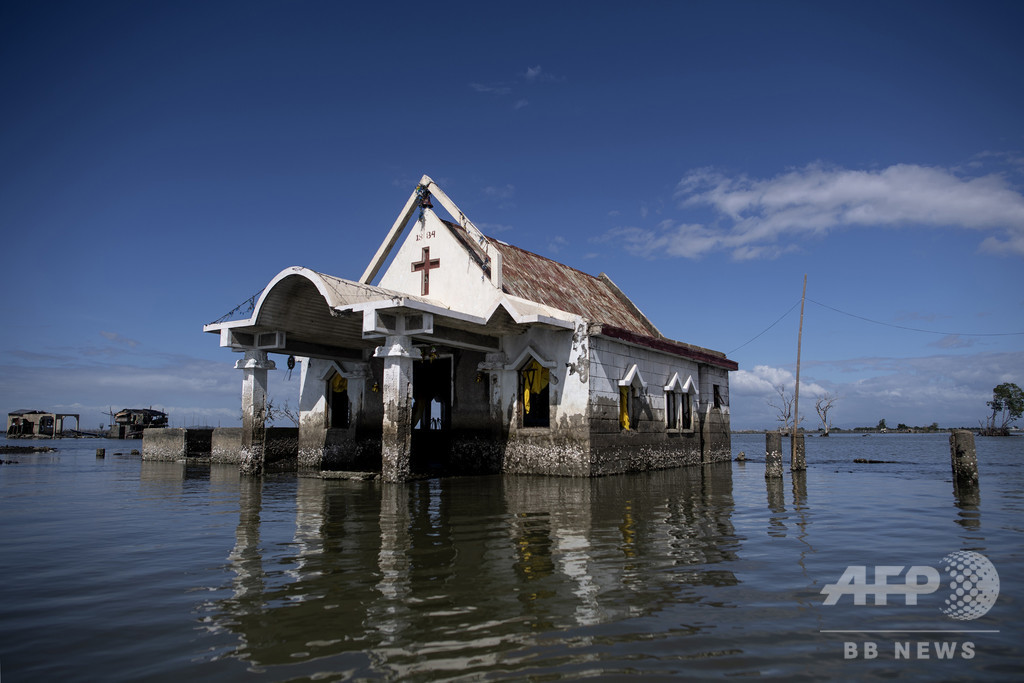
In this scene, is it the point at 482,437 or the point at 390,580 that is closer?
the point at 390,580

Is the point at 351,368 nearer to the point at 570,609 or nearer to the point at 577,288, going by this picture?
the point at 577,288

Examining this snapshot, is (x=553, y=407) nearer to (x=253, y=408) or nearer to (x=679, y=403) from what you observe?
(x=679, y=403)

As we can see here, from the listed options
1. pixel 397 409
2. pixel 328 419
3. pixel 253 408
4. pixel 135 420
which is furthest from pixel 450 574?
pixel 135 420

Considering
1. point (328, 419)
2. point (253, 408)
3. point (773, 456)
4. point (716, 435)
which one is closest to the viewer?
point (773, 456)

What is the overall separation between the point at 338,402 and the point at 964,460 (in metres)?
19.1

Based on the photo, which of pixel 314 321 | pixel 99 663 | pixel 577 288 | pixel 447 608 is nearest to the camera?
pixel 99 663

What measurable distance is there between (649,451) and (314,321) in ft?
38.5

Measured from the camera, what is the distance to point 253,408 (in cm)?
2067

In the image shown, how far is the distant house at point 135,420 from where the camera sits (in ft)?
240

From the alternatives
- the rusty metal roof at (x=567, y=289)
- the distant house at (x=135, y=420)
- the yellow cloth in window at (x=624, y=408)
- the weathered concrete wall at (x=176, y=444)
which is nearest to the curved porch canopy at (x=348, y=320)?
the rusty metal roof at (x=567, y=289)

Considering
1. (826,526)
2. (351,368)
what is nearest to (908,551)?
(826,526)

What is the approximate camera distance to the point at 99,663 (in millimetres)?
4270

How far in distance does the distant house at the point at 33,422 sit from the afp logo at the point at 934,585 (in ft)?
274

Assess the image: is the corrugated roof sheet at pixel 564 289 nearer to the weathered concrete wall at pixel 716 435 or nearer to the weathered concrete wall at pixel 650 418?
the weathered concrete wall at pixel 650 418
